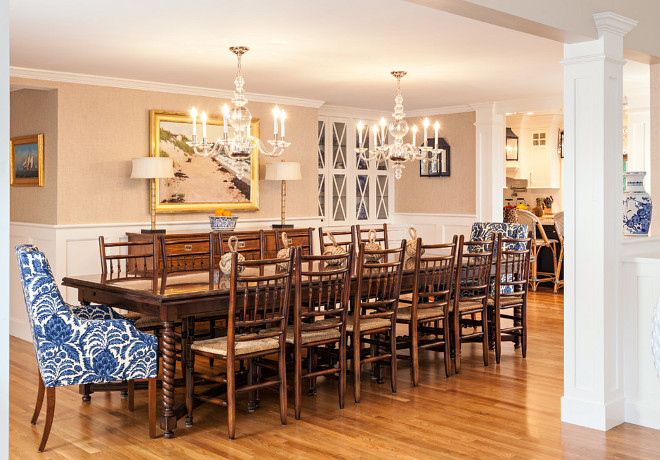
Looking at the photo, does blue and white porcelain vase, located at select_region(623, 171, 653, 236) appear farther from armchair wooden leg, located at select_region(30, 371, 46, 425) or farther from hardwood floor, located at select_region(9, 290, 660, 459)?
armchair wooden leg, located at select_region(30, 371, 46, 425)

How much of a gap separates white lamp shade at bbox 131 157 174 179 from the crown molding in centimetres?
78

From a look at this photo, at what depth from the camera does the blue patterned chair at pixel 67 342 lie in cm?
357

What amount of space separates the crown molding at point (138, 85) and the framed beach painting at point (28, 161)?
592mm

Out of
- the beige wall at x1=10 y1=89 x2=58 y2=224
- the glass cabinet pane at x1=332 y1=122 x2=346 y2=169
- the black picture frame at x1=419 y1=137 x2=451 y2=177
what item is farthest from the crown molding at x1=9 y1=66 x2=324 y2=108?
the black picture frame at x1=419 y1=137 x2=451 y2=177

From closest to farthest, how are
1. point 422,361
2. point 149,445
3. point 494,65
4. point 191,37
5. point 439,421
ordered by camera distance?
point 149,445
point 439,421
point 191,37
point 422,361
point 494,65

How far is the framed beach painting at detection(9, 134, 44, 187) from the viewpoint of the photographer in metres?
6.67

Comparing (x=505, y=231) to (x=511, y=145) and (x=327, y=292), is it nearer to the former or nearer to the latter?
(x=327, y=292)

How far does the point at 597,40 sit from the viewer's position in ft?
13.0

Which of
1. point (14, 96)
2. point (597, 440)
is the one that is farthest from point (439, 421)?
point (14, 96)

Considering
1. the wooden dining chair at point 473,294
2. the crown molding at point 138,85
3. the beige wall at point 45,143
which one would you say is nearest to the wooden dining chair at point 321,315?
the wooden dining chair at point 473,294

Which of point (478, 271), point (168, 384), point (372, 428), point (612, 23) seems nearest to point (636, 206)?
point (612, 23)

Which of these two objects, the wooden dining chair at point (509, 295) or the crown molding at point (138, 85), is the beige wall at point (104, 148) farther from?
the wooden dining chair at point (509, 295)

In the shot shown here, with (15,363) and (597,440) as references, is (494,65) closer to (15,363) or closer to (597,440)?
A: (597,440)

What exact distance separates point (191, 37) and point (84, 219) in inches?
95.8
